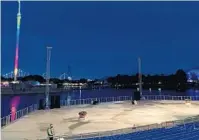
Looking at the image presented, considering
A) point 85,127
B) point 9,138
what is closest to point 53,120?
point 85,127

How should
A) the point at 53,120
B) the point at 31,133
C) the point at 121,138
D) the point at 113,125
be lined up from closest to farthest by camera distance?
the point at 121,138
the point at 31,133
the point at 113,125
the point at 53,120

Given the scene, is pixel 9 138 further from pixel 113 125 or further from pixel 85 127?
pixel 113 125

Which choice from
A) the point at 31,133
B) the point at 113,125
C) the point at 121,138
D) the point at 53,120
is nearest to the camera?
the point at 121,138

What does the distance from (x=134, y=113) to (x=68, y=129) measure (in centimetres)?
1284

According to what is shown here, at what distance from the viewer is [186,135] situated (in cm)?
2488

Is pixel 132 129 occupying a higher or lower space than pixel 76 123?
lower

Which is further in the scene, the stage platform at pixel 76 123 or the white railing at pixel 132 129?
the stage platform at pixel 76 123

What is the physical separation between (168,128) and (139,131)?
286 cm

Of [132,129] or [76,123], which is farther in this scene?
[76,123]

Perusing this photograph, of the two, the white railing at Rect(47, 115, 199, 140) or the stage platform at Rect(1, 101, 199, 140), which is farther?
the stage platform at Rect(1, 101, 199, 140)

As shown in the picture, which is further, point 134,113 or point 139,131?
point 134,113

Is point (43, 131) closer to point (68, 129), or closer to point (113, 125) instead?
point (68, 129)

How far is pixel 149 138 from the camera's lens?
23594 mm

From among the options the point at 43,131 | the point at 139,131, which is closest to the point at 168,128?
the point at 139,131
